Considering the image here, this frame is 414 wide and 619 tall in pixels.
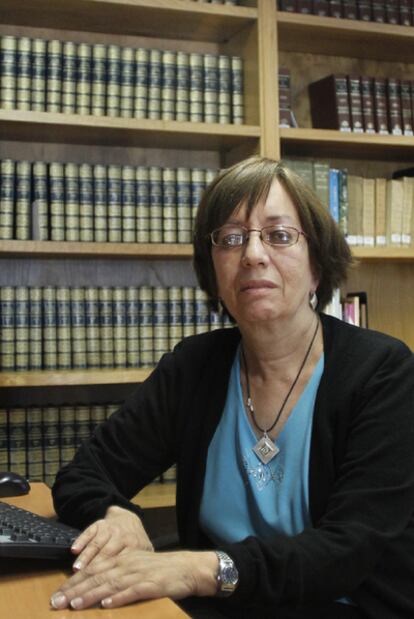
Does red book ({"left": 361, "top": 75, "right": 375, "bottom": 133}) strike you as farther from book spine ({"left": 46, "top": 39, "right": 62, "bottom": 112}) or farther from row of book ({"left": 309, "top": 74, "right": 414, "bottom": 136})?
book spine ({"left": 46, "top": 39, "right": 62, "bottom": 112})

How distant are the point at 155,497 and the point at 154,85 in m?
1.39

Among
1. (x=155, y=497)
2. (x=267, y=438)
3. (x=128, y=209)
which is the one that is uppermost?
(x=128, y=209)

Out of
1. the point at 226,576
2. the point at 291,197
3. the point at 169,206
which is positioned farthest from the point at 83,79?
the point at 226,576

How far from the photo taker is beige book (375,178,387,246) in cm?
313

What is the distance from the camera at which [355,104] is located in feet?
10.2

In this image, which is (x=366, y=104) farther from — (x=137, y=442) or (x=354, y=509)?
(x=354, y=509)

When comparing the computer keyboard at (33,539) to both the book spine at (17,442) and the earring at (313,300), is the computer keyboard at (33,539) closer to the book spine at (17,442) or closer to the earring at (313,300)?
the earring at (313,300)

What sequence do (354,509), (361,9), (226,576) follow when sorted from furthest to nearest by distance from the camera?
1. (361,9)
2. (354,509)
3. (226,576)

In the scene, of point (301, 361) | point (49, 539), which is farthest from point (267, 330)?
point (49, 539)

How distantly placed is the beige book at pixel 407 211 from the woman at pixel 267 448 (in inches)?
62.4

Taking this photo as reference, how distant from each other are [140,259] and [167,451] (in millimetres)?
1578

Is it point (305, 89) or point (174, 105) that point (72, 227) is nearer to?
point (174, 105)

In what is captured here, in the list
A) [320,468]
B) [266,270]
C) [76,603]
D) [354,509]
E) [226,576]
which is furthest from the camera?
[266,270]

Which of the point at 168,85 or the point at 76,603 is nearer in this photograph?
the point at 76,603
